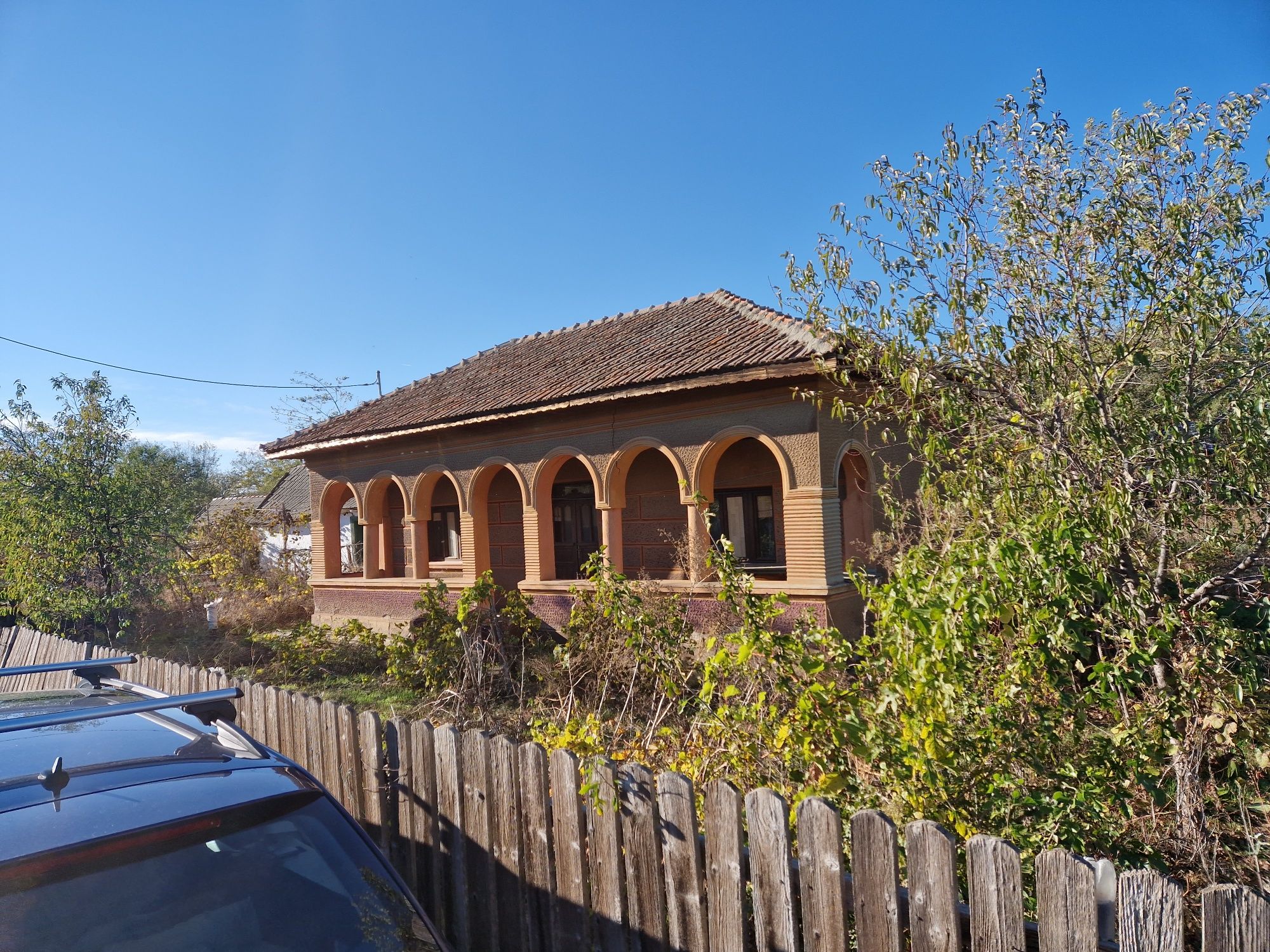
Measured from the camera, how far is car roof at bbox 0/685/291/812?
221cm

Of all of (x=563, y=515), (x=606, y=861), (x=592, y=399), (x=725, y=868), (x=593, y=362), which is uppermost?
(x=593, y=362)

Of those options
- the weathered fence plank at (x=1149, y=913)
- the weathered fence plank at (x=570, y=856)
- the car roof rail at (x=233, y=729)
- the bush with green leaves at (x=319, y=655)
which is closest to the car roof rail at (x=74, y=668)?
the car roof rail at (x=233, y=729)

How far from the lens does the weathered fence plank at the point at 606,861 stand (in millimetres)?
3082

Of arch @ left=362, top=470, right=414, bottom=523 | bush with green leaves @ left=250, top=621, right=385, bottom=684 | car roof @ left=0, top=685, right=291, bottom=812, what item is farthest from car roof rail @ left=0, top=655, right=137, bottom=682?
arch @ left=362, top=470, right=414, bottom=523

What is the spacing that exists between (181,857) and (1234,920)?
2786 millimetres

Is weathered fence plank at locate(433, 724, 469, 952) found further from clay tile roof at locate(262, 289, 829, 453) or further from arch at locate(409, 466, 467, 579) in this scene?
arch at locate(409, 466, 467, 579)

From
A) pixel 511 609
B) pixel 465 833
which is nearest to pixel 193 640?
pixel 511 609

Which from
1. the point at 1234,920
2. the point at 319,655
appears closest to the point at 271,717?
the point at 1234,920

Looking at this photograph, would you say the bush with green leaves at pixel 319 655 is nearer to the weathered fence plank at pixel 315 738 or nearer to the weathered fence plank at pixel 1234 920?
the weathered fence plank at pixel 315 738

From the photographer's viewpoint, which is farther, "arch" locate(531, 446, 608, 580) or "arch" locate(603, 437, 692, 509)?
"arch" locate(531, 446, 608, 580)

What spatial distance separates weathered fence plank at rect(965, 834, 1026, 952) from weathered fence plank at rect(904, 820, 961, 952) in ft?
0.16

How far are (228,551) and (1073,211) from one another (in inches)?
718

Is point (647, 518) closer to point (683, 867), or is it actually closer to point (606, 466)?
point (606, 466)

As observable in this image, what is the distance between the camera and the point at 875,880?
2445 mm
